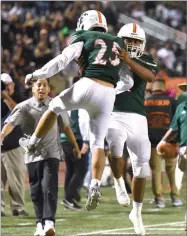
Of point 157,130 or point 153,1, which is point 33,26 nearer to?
point 153,1

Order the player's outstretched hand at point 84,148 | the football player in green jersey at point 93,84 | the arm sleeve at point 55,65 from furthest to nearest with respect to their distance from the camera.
Answer: the player's outstretched hand at point 84,148 < the football player in green jersey at point 93,84 < the arm sleeve at point 55,65

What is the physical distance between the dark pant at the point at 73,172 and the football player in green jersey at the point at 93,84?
4.04 meters

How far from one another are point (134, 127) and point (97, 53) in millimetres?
1341

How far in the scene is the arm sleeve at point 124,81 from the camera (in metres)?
9.53

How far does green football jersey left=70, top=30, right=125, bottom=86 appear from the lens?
28.1 ft

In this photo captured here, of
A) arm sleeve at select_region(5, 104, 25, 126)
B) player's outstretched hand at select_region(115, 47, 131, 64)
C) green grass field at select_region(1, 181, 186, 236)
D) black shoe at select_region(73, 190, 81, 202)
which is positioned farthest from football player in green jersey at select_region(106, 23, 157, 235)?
black shoe at select_region(73, 190, 81, 202)

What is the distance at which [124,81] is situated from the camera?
9609 mm

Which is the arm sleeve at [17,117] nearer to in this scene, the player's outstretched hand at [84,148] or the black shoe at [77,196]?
the player's outstretched hand at [84,148]

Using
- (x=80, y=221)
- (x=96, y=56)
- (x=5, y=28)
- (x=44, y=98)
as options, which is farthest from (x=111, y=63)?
(x=5, y=28)

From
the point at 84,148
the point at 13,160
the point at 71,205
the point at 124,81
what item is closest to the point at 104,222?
the point at 84,148

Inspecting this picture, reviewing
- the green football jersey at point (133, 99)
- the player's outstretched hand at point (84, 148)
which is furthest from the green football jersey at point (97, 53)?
the player's outstretched hand at point (84, 148)

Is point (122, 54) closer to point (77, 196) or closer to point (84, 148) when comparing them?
point (84, 148)

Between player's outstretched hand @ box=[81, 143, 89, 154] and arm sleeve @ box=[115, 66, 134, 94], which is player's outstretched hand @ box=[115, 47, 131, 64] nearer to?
arm sleeve @ box=[115, 66, 134, 94]

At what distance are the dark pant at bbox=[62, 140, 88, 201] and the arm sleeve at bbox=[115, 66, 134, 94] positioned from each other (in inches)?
128
